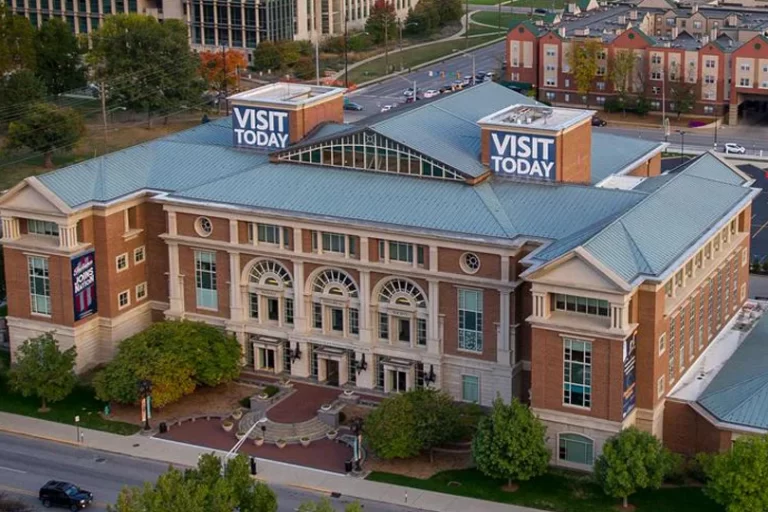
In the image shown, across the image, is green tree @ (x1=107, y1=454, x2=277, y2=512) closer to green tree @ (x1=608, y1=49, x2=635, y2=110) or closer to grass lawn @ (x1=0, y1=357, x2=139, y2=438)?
grass lawn @ (x1=0, y1=357, x2=139, y2=438)

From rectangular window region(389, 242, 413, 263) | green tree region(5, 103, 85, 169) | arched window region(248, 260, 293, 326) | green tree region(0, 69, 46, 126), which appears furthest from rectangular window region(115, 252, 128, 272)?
green tree region(0, 69, 46, 126)

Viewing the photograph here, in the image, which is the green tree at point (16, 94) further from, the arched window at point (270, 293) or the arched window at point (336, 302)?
the arched window at point (336, 302)

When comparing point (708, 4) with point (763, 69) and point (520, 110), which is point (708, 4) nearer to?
point (763, 69)

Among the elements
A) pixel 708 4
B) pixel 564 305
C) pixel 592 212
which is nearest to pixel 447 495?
pixel 564 305

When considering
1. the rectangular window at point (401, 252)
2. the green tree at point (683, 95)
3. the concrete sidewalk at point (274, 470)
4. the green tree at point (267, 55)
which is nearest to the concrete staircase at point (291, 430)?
the concrete sidewalk at point (274, 470)

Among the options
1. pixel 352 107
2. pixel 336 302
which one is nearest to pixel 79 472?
pixel 336 302

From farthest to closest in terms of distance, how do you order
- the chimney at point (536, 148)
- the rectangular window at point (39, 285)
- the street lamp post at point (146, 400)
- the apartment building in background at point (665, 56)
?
the apartment building in background at point (665, 56), the rectangular window at point (39, 285), the chimney at point (536, 148), the street lamp post at point (146, 400)
